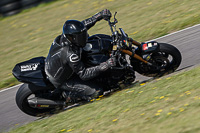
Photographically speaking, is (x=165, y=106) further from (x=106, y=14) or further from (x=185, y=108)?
(x=106, y=14)

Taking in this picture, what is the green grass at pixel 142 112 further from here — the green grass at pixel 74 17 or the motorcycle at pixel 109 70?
the green grass at pixel 74 17

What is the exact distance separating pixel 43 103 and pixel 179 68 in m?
2.69

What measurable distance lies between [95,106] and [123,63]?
2.94ft

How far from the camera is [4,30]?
44.5 ft

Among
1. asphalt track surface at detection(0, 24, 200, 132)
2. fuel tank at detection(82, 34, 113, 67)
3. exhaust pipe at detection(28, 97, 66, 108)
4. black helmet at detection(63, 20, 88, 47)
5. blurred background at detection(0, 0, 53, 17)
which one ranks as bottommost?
asphalt track surface at detection(0, 24, 200, 132)

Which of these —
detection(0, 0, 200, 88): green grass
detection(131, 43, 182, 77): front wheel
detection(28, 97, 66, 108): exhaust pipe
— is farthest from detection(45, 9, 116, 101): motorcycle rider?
detection(0, 0, 200, 88): green grass

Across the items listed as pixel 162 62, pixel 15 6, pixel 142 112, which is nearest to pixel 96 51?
pixel 162 62

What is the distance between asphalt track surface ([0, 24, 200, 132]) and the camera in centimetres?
604

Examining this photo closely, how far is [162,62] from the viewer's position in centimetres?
555

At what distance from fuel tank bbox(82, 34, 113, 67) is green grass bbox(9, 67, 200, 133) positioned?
0.75 m

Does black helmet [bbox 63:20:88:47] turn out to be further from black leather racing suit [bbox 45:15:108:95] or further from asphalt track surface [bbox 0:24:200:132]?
asphalt track surface [bbox 0:24:200:132]

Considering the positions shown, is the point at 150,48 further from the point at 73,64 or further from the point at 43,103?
the point at 43,103

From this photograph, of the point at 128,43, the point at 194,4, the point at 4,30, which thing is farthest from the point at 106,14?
the point at 4,30

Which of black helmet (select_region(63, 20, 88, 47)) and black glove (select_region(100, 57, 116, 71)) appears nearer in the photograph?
black helmet (select_region(63, 20, 88, 47))
